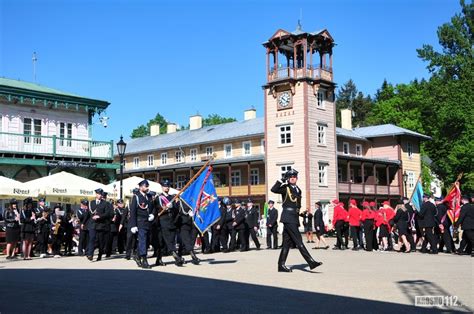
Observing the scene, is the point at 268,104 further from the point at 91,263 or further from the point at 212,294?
the point at 212,294

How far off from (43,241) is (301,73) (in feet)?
104

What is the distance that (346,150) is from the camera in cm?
5681

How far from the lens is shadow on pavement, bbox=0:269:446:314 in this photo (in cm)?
781

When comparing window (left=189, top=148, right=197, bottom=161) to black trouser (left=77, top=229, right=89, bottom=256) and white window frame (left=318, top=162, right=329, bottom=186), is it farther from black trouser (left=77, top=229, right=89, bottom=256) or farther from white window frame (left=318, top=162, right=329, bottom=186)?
black trouser (left=77, top=229, right=89, bottom=256)

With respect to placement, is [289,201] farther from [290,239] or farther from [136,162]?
[136,162]

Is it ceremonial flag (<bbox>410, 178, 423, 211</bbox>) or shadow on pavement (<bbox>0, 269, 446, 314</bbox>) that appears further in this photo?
ceremonial flag (<bbox>410, 178, 423, 211</bbox>)

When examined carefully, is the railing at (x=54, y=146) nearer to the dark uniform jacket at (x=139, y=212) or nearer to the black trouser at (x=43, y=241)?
the black trouser at (x=43, y=241)

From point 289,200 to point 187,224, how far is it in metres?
3.54

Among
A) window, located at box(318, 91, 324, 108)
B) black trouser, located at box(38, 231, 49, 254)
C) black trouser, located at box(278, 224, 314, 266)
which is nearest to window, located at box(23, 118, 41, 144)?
black trouser, located at box(38, 231, 49, 254)

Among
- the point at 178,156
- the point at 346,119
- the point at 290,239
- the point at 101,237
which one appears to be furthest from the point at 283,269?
the point at 346,119

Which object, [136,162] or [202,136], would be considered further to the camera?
[136,162]

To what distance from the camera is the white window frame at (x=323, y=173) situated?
47938mm

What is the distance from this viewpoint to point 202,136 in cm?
6131

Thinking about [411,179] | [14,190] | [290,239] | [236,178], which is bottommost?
[290,239]
